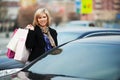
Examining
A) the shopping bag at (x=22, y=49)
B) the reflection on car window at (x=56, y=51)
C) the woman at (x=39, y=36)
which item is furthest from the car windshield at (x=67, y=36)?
the reflection on car window at (x=56, y=51)

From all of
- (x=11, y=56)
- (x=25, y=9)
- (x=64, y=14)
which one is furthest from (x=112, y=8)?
(x=11, y=56)

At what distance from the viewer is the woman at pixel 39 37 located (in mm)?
7723

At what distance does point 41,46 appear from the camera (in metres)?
7.79

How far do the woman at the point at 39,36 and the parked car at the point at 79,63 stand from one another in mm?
1704

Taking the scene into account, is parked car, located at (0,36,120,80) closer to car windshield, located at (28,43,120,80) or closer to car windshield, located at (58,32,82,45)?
car windshield, located at (28,43,120,80)

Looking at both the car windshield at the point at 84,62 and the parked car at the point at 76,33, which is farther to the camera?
the parked car at the point at 76,33

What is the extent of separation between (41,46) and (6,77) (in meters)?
2.33

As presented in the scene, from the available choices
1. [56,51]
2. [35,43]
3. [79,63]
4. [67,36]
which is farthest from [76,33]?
[79,63]

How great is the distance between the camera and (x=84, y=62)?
538cm

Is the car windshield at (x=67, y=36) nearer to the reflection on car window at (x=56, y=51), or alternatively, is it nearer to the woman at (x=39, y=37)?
the woman at (x=39, y=37)

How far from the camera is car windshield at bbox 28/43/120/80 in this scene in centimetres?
512

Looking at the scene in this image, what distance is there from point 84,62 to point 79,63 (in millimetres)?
58

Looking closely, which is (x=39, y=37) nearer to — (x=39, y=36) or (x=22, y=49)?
(x=39, y=36)

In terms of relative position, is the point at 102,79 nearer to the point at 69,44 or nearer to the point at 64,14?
the point at 69,44
